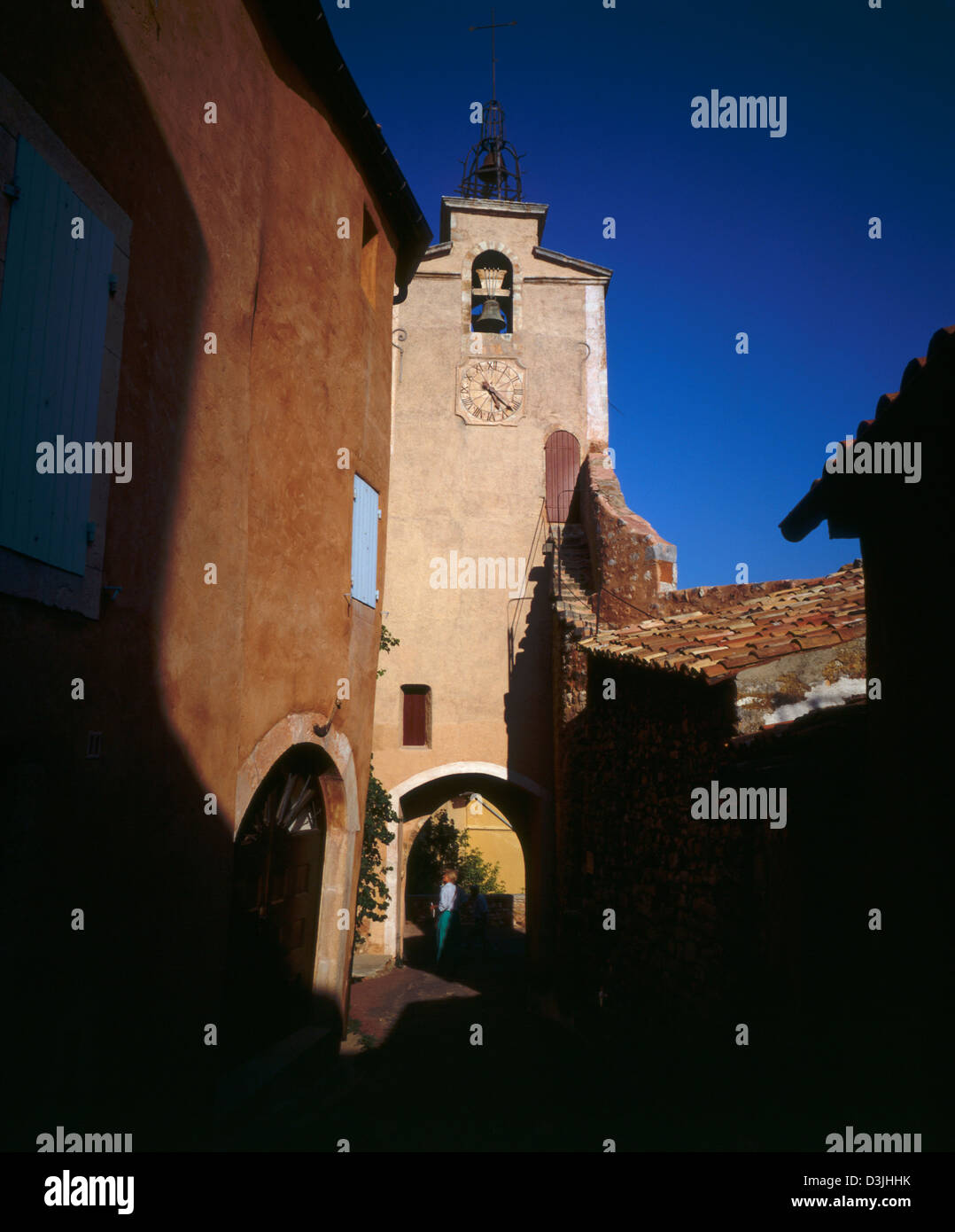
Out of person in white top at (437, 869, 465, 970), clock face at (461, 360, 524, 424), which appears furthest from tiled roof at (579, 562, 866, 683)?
clock face at (461, 360, 524, 424)

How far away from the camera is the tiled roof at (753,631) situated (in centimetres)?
618

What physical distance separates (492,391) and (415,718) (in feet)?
20.2

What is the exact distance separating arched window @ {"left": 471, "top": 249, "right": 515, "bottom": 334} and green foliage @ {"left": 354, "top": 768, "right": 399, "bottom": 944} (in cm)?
868

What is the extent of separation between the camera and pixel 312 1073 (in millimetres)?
6723

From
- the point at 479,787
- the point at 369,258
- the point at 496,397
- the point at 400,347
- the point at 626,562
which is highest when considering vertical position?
the point at 400,347

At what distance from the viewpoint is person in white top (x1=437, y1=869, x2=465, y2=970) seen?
14203 millimetres

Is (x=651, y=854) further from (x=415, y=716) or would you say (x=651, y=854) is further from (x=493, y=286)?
(x=493, y=286)

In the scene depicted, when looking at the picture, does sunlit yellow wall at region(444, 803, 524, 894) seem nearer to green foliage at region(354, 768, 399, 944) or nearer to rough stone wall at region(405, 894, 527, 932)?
rough stone wall at region(405, 894, 527, 932)

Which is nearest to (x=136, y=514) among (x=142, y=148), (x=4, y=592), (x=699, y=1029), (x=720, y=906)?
(x=4, y=592)

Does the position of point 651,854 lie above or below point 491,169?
below

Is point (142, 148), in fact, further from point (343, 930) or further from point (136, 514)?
point (343, 930)

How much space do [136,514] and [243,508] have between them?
52.5 inches

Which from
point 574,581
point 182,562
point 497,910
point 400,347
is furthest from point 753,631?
point 497,910

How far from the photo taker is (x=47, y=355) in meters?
3.48
